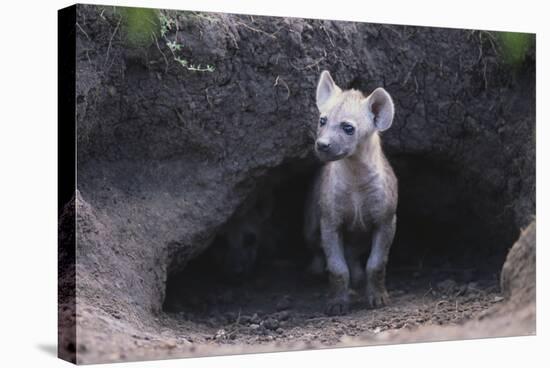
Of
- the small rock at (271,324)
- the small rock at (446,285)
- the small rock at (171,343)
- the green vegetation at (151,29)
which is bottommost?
the small rock at (171,343)

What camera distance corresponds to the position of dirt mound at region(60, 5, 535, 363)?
301 inches

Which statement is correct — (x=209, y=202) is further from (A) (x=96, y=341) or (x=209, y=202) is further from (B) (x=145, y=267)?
(A) (x=96, y=341)

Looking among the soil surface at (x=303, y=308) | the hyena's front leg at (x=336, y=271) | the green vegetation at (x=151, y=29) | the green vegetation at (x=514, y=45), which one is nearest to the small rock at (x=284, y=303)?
the soil surface at (x=303, y=308)

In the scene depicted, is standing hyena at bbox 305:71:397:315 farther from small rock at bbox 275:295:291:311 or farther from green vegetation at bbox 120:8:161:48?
green vegetation at bbox 120:8:161:48

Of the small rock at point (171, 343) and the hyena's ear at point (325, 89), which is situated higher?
the hyena's ear at point (325, 89)

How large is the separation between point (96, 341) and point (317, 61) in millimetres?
3405

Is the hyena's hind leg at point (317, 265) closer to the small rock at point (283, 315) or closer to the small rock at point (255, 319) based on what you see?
the small rock at point (283, 315)

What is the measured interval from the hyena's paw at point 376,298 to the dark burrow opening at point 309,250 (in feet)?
0.38

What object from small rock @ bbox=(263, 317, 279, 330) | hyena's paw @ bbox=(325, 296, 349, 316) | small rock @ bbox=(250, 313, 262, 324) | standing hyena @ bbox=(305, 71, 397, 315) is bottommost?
small rock @ bbox=(263, 317, 279, 330)

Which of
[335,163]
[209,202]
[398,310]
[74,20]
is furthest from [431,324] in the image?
[74,20]

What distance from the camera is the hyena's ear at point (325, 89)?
8695mm

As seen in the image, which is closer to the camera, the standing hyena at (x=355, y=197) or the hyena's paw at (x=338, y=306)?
the standing hyena at (x=355, y=197)

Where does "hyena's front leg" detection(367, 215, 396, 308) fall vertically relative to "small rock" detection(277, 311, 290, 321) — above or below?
above

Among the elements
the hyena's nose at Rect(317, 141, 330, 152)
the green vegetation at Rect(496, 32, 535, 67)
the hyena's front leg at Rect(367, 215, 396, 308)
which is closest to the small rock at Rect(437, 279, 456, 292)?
the hyena's front leg at Rect(367, 215, 396, 308)
